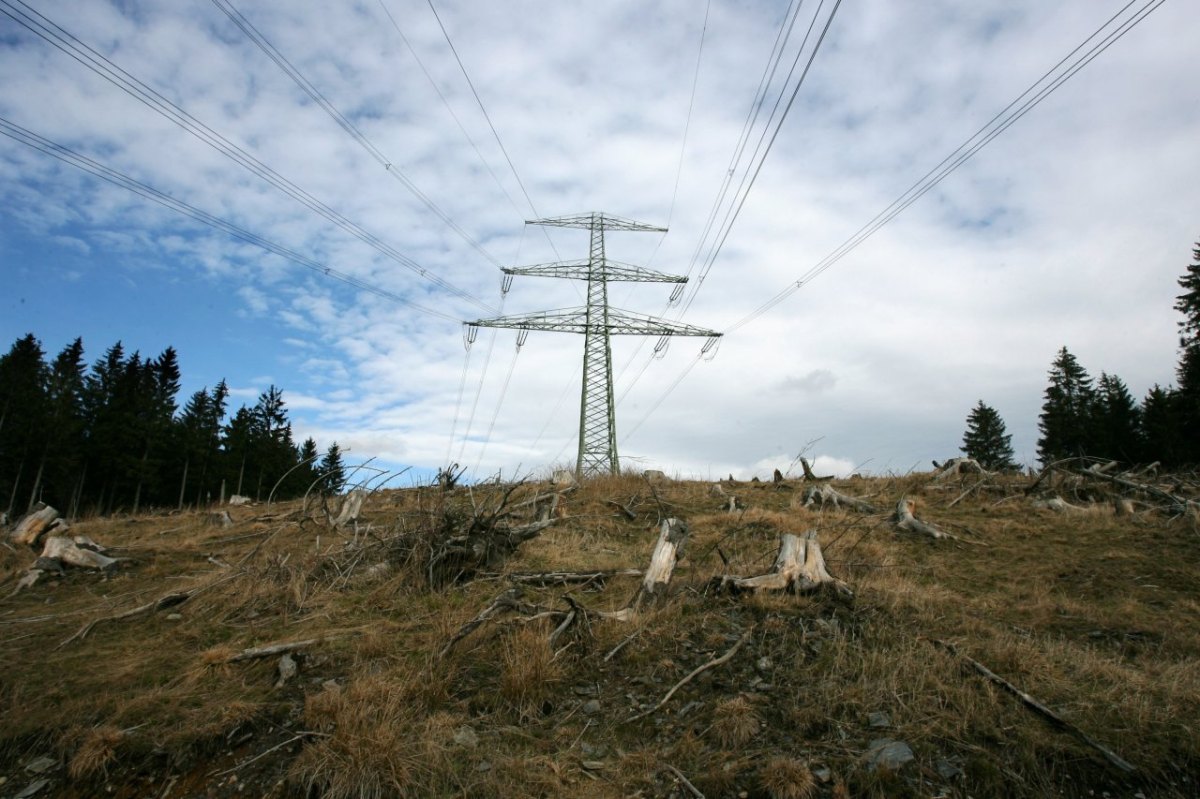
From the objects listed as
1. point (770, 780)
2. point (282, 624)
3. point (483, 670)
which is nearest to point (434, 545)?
point (282, 624)

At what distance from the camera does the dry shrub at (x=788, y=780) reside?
10.5 feet

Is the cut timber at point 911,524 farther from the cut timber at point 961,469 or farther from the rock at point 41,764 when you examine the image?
the rock at point 41,764

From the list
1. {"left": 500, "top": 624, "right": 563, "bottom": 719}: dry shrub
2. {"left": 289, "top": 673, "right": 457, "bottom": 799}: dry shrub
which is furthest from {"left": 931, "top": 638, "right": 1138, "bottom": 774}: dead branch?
{"left": 289, "top": 673, "right": 457, "bottom": 799}: dry shrub

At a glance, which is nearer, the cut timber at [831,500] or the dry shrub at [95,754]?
the dry shrub at [95,754]

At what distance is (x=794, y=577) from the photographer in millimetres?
6258

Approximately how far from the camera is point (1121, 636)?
220 inches

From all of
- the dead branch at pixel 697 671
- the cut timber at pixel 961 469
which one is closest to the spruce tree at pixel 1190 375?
the cut timber at pixel 961 469

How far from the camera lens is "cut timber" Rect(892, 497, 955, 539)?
383 inches

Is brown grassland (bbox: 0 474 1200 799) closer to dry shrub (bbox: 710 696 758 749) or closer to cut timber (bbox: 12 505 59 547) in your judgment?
dry shrub (bbox: 710 696 758 749)

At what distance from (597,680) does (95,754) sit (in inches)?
134

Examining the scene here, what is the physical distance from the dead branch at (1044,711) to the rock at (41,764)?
21.2 ft

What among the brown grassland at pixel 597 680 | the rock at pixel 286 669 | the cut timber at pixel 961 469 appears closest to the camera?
the brown grassland at pixel 597 680

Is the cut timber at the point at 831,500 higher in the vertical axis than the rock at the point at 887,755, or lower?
higher

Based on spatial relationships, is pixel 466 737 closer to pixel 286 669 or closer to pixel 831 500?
pixel 286 669
